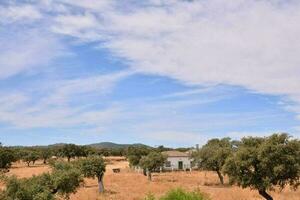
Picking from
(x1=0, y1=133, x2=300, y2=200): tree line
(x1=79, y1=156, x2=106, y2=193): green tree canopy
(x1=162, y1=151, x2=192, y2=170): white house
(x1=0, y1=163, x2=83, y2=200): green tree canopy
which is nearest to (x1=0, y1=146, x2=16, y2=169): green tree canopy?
(x1=79, y1=156, x2=106, y2=193): green tree canopy

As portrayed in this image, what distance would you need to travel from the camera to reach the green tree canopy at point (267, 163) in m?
39.0

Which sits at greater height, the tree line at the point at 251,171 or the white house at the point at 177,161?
the white house at the point at 177,161

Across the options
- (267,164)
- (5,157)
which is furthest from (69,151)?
(267,164)

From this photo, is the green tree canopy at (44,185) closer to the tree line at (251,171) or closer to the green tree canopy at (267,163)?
the tree line at (251,171)

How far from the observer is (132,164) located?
103m

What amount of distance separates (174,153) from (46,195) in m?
89.1

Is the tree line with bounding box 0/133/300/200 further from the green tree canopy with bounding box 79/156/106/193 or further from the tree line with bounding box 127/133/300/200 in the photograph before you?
the green tree canopy with bounding box 79/156/106/193

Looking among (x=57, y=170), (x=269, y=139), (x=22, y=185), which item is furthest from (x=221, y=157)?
(x=22, y=185)

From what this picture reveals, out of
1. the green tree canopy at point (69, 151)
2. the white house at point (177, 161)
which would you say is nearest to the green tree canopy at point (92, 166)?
the white house at point (177, 161)

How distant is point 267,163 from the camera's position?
38.9 m

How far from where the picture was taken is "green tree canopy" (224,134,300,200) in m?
39.0

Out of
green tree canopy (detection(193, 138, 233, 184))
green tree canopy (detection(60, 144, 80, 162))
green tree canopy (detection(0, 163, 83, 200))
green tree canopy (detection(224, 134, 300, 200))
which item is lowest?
green tree canopy (detection(0, 163, 83, 200))

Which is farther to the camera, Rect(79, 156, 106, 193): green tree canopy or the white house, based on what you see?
the white house

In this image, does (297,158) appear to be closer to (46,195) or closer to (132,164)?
(46,195)
